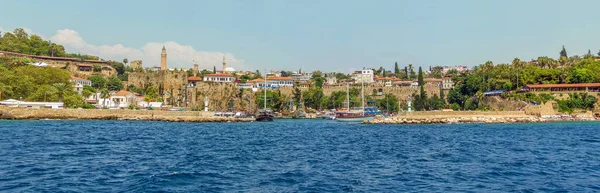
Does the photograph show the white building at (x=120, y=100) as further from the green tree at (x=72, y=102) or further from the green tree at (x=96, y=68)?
the green tree at (x=96, y=68)

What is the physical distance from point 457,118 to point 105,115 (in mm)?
38673

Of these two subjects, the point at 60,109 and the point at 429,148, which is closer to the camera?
the point at 429,148

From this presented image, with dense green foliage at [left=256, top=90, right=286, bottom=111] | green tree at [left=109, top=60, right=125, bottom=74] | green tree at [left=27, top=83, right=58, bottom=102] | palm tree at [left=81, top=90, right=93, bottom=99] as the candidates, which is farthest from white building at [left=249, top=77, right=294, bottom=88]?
green tree at [left=27, top=83, right=58, bottom=102]

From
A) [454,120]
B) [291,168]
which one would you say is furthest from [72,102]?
[291,168]

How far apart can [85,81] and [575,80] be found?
74.6m

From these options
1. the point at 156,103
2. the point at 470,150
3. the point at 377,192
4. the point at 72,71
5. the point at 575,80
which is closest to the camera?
the point at 377,192

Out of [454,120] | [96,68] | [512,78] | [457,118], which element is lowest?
[454,120]

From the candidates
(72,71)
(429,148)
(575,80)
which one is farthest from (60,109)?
(575,80)

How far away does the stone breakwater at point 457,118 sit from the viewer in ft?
177

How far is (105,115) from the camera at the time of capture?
2200 inches

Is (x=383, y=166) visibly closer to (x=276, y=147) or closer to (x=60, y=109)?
(x=276, y=147)

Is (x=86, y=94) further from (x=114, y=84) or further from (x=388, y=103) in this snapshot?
(x=388, y=103)

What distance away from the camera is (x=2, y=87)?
178ft

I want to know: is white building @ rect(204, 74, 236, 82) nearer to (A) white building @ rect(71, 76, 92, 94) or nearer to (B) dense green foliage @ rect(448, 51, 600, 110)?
(A) white building @ rect(71, 76, 92, 94)
